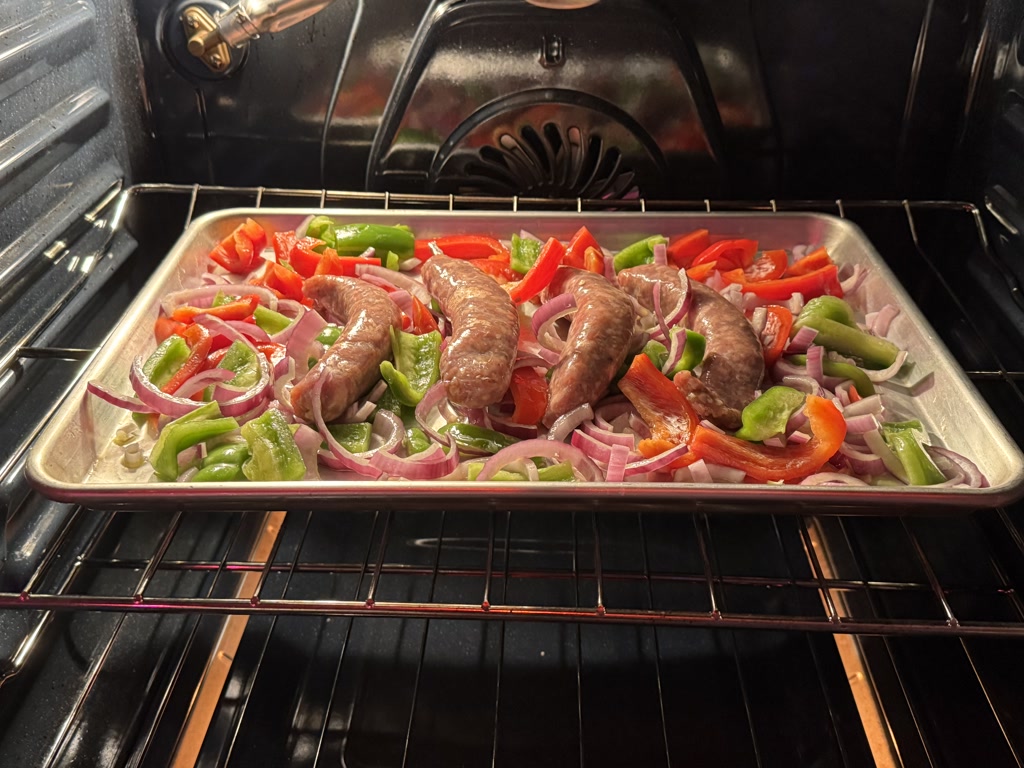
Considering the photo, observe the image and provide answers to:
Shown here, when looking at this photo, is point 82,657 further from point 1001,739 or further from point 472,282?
point 1001,739

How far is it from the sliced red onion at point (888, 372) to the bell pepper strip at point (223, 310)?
125 centimetres

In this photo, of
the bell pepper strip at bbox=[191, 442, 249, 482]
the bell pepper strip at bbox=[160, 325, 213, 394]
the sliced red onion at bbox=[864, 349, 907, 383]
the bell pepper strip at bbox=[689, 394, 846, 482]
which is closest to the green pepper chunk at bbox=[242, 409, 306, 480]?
the bell pepper strip at bbox=[191, 442, 249, 482]

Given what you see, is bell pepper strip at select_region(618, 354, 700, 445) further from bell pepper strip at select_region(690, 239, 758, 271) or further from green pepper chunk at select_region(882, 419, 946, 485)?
bell pepper strip at select_region(690, 239, 758, 271)

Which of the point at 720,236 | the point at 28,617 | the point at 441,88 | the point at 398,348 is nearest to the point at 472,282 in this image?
the point at 398,348

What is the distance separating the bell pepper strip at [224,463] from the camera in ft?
4.16

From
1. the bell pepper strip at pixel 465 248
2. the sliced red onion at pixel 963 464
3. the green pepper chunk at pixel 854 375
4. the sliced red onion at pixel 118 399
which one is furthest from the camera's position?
the bell pepper strip at pixel 465 248

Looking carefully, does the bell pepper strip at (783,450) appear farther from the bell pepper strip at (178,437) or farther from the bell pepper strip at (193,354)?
the bell pepper strip at (193,354)

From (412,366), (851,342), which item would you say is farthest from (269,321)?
(851,342)

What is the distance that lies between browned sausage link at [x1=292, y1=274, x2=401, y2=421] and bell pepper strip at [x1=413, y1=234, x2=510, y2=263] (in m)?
0.25

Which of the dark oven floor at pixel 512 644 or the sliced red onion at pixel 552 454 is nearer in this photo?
the sliced red onion at pixel 552 454

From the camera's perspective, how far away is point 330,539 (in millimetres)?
1870

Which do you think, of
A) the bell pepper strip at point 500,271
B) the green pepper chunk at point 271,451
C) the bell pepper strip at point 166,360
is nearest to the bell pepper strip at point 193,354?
the bell pepper strip at point 166,360

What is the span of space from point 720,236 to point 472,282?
0.66m

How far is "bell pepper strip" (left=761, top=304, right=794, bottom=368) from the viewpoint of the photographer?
5.10 feet
